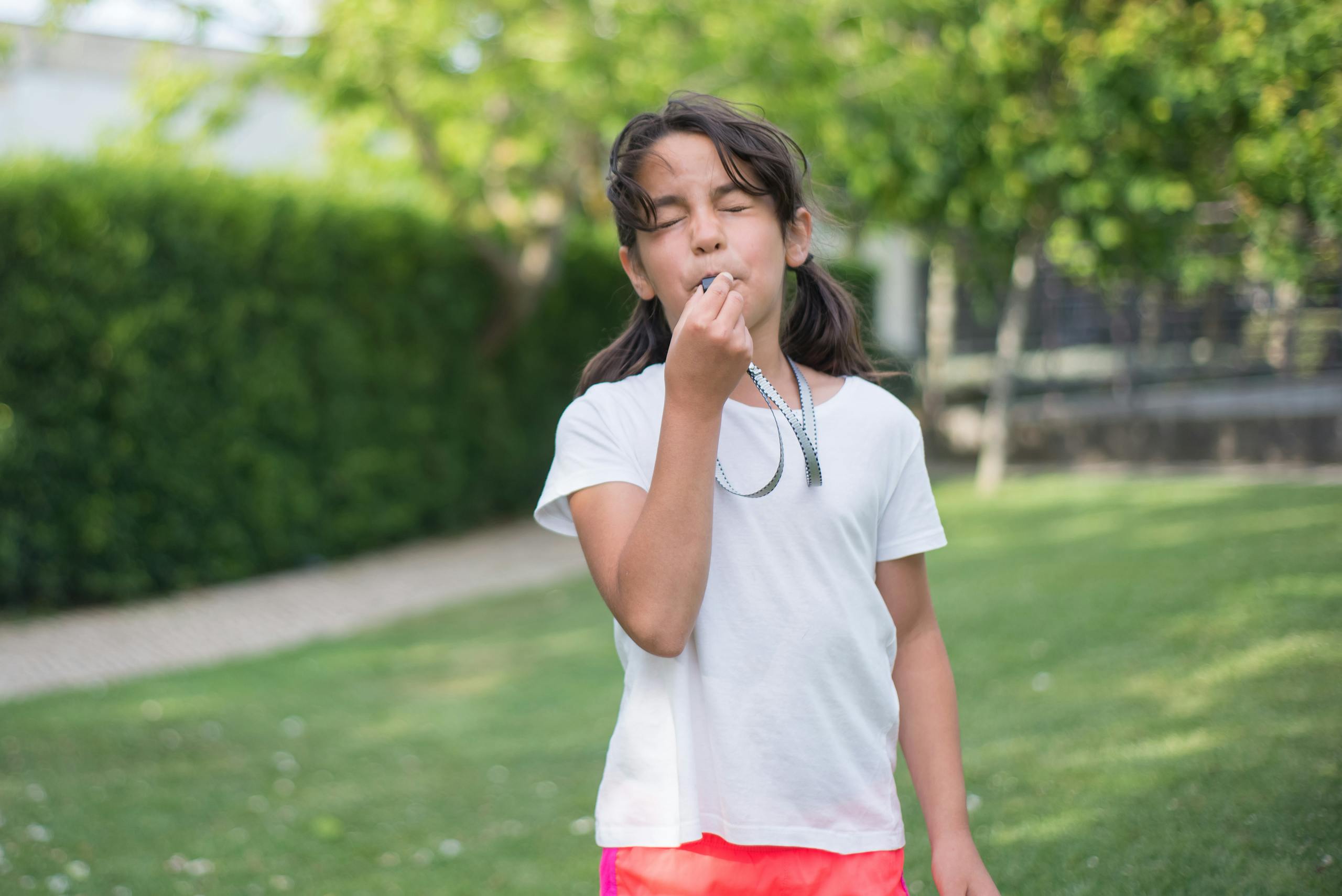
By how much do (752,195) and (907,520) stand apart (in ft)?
1.63

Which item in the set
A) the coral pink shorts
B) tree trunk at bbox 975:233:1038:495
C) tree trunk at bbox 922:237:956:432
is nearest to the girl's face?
the coral pink shorts

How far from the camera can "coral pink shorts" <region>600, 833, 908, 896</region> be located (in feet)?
5.10

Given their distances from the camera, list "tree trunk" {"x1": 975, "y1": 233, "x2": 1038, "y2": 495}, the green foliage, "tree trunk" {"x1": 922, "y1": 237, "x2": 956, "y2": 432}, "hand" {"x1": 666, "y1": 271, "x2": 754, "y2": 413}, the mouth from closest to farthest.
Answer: "hand" {"x1": 666, "y1": 271, "x2": 754, "y2": 413} < the mouth < the green foliage < "tree trunk" {"x1": 975, "y1": 233, "x2": 1038, "y2": 495} < "tree trunk" {"x1": 922, "y1": 237, "x2": 956, "y2": 432}

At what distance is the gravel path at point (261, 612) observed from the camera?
24.4 ft

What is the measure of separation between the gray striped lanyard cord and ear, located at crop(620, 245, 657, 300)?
20 cm

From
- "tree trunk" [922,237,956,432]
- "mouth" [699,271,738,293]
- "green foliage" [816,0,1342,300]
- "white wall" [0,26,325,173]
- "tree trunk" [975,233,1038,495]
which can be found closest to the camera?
"mouth" [699,271,738,293]

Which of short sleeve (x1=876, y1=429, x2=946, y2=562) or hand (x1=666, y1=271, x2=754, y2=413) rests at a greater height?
hand (x1=666, y1=271, x2=754, y2=413)

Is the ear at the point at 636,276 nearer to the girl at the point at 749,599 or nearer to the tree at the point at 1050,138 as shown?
the girl at the point at 749,599

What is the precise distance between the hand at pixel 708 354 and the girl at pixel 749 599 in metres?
0.04

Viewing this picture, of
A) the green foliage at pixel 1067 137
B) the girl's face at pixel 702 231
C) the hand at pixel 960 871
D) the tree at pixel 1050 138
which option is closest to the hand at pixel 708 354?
the girl's face at pixel 702 231

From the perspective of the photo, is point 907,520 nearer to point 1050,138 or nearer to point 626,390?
point 626,390

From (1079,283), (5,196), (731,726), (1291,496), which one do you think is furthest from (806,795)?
(1079,283)

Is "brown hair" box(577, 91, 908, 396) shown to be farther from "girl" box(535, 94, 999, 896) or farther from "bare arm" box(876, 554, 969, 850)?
"bare arm" box(876, 554, 969, 850)

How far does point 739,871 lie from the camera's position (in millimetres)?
1562
